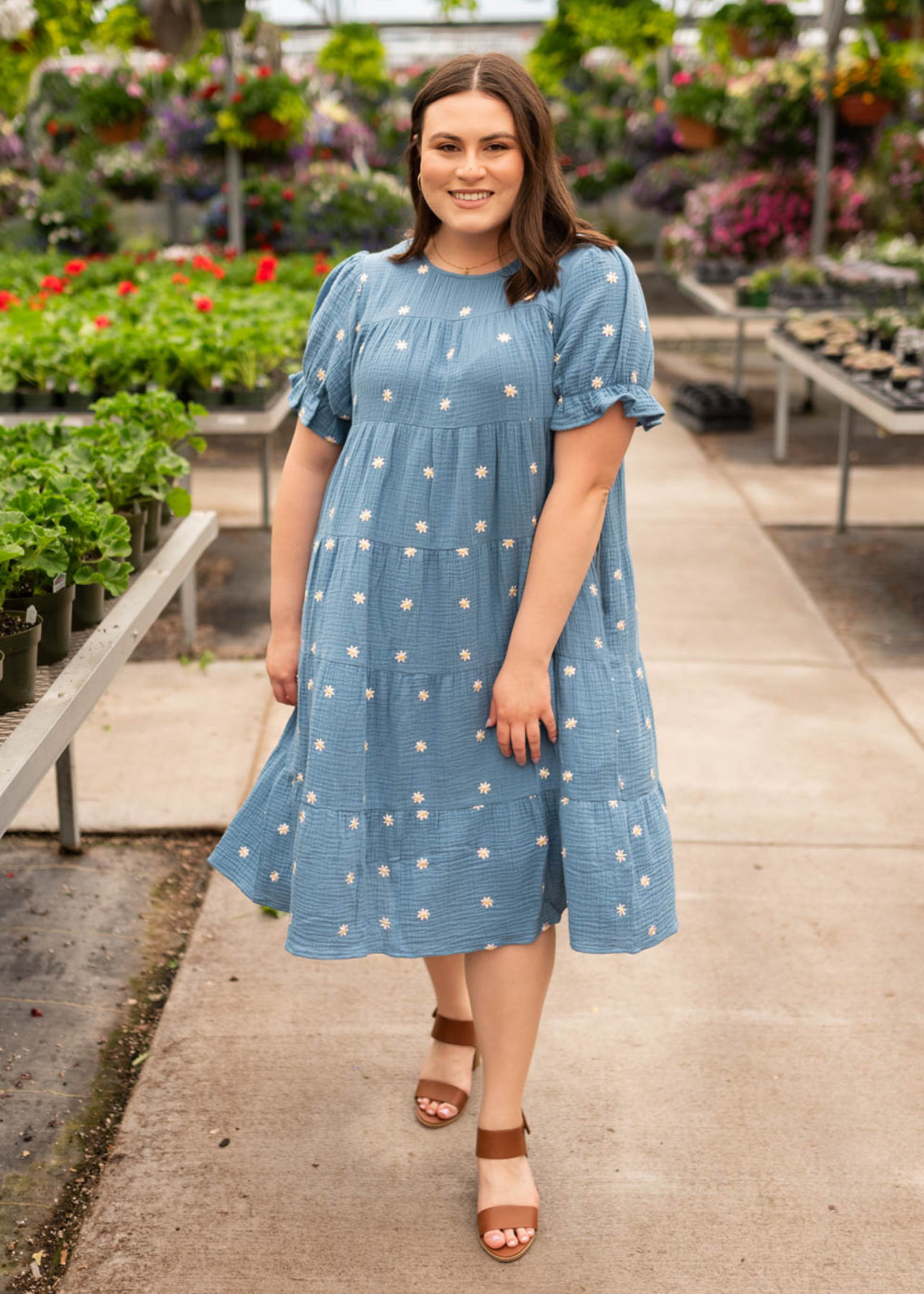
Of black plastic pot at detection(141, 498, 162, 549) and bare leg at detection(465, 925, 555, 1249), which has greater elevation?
black plastic pot at detection(141, 498, 162, 549)

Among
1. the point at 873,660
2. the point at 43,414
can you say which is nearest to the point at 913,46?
the point at 873,660

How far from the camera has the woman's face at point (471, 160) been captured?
1.72m

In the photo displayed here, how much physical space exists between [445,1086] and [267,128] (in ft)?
24.4

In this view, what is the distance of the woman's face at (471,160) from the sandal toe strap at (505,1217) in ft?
4.36

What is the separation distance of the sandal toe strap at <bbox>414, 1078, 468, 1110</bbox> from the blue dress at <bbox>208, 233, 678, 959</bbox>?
0.47 metres

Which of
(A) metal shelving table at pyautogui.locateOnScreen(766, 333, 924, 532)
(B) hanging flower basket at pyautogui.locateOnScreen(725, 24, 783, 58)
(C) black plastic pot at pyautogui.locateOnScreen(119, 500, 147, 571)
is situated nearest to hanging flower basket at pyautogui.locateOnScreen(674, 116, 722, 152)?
(B) hanging flower basket at pyautogui.locateOnScreen(725, 24, 783, 58)

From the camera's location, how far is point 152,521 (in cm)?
320

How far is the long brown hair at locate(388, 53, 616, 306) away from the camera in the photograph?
5.67ft

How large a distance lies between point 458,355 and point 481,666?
41 cm

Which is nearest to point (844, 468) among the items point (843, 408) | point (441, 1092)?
point (843, 408)

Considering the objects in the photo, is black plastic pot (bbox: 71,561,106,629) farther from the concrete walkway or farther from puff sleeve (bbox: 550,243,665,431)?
puff sleeve (bbox: 550,243,665,431)

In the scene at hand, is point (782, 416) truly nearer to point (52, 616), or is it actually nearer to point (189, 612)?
point (189, 612)

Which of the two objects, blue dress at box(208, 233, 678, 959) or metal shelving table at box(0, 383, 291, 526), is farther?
metal shelving table at box(0, 383, 291, 526)

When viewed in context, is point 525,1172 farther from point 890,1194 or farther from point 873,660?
point 873,660
